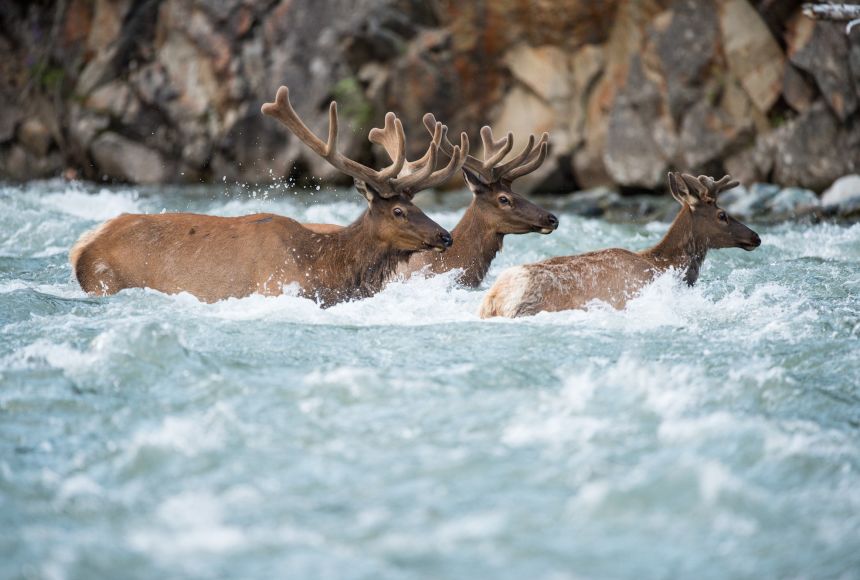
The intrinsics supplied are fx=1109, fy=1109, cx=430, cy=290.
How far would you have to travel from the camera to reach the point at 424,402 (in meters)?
4.91

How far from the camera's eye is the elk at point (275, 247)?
711 centimetres

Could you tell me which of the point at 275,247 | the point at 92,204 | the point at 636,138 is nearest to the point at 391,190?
the point at 275,247

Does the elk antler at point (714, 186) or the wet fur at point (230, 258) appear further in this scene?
the elk antler at point (714, 186)

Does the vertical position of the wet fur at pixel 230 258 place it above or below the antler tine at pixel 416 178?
below

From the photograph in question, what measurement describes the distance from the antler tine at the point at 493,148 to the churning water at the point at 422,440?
2024 mm

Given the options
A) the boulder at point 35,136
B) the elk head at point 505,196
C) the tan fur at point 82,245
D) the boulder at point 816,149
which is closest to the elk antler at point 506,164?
the elk head at point 505,196

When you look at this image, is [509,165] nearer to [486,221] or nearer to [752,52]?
[486,221]

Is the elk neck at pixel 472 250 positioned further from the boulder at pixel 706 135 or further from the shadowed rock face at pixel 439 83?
the boulder at pixel 706 135

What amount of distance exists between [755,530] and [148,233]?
15.6 feet

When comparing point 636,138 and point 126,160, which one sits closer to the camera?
point 636,138

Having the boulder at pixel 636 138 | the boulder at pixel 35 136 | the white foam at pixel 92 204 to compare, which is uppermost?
the boulder at pixel 636 138

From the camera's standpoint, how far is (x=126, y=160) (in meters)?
17.3

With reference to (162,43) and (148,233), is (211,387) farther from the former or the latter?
(162,43)

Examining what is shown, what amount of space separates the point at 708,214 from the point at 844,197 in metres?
4.90
